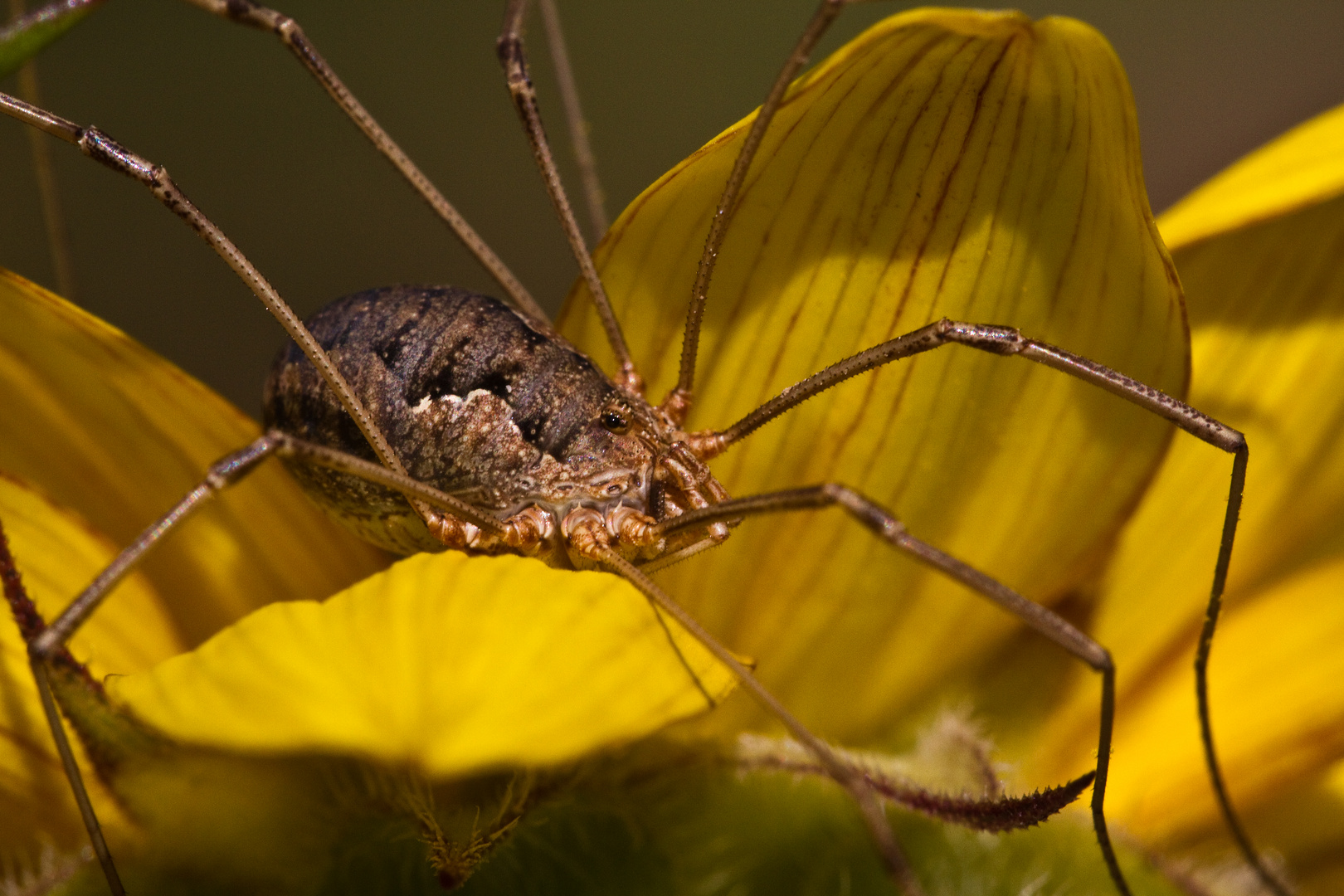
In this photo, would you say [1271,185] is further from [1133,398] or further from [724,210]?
[724,210]

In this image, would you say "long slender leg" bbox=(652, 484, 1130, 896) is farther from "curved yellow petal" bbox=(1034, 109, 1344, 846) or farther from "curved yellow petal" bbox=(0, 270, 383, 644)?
"curved yellow petal" bbox=(0, 270, 383, 644)

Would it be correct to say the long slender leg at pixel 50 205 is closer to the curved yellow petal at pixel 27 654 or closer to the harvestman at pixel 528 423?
the harvestman at pixel 528 423

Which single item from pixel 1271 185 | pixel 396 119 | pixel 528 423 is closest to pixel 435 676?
pixel 528 423

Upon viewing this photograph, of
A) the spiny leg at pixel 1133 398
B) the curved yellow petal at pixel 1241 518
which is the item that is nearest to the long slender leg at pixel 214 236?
the spiny leg at pixel 1133 398

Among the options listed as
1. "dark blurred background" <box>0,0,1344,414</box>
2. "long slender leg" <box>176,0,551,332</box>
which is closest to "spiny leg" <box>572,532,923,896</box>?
"long slender leg" <box>176,0,551,332</box>

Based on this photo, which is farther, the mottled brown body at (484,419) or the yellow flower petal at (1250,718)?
the mottled brown body at (484,419)
